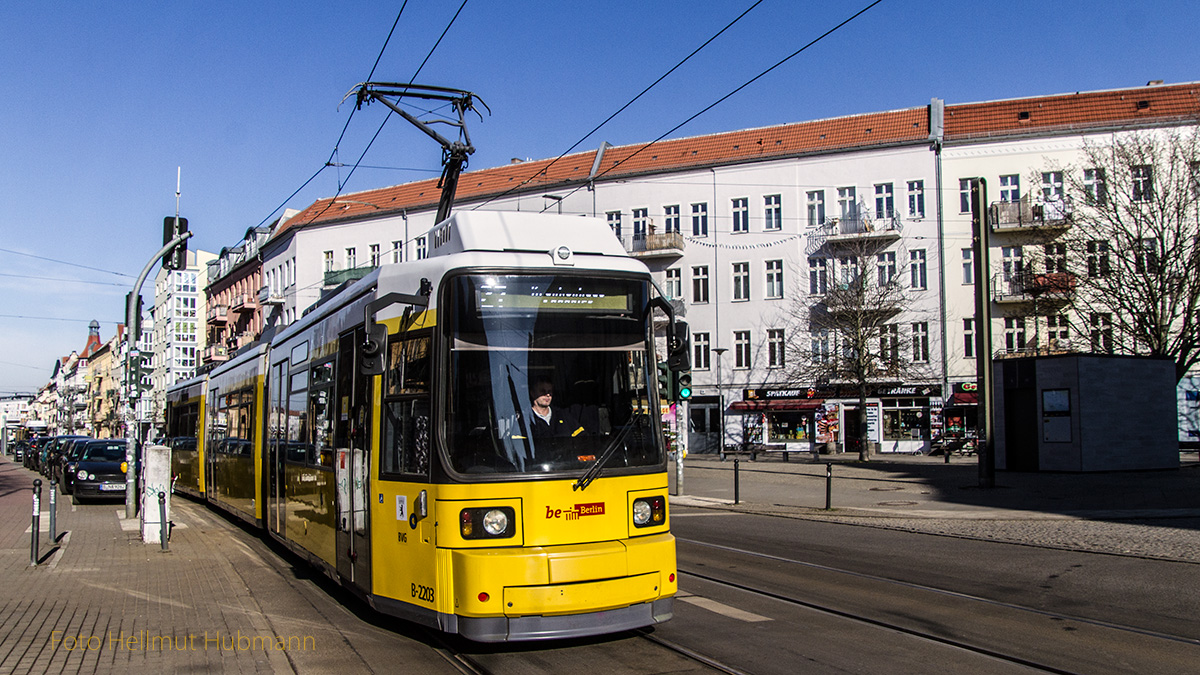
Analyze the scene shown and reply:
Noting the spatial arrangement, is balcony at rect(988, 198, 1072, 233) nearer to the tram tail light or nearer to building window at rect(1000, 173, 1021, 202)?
building window at rect(1000, 173, 1021, 202)

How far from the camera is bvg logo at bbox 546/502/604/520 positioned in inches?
267

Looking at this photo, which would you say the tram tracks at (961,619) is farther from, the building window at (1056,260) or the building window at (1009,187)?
the building window at (1009,187)

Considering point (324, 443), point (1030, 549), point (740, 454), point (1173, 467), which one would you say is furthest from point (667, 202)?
point (324, 443)

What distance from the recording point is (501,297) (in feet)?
23.3

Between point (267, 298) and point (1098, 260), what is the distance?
51654mm

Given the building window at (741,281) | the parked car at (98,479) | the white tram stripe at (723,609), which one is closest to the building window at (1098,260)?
the building window at (741,281)

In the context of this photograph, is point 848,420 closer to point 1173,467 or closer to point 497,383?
point 1173,467

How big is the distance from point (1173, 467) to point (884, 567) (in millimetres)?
21328

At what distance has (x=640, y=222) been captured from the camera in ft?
169

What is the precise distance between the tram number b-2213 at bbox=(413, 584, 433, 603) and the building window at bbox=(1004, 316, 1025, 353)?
42120 millimetres

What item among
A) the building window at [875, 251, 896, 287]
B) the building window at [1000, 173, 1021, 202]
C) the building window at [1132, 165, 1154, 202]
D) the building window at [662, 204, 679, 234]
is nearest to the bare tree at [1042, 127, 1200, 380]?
the building window at [1132, 165, 1154, 202]

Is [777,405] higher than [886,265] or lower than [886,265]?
lower

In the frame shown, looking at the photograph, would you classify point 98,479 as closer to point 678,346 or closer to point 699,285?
point 678,346

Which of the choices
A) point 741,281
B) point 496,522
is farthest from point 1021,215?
point 496,522
